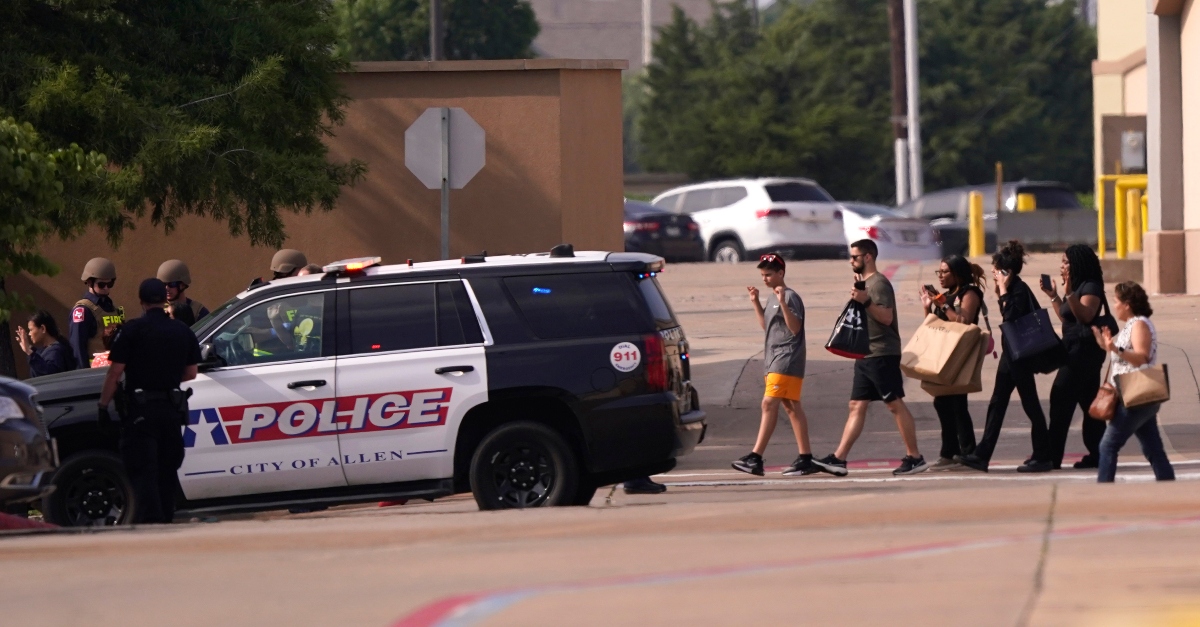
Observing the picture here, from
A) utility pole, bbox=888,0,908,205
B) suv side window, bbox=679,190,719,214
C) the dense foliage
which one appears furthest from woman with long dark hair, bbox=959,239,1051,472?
the dense foliage

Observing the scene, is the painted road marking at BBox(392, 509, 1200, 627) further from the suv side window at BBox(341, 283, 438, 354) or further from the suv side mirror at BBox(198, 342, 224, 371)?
the suv side mirror at BBox(198, 342, 224, 371)

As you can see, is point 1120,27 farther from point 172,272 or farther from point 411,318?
point 411,318

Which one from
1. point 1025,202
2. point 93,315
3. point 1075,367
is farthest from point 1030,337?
point 1025,202

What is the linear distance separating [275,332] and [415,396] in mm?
947

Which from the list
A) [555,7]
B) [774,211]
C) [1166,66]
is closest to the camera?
[1166,66]

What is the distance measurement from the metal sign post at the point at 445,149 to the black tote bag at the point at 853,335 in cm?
343

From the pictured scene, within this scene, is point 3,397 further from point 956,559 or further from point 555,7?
point 555,7

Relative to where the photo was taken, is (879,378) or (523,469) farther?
(879,378)

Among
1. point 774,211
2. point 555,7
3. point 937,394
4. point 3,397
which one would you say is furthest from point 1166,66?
point 555,7

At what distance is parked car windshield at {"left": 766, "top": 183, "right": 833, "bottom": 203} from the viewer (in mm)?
30828

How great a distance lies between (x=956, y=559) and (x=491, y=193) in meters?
9.35

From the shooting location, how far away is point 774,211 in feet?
99.3

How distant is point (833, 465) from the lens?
1101 cm

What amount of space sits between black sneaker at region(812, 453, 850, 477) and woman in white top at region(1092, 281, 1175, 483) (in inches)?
72.0
